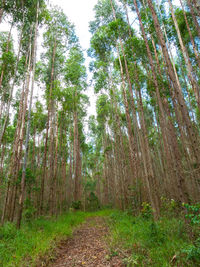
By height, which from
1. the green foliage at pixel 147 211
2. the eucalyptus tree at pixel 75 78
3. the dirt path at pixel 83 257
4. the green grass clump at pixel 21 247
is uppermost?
the eucalyptus tree at pixel 75 78

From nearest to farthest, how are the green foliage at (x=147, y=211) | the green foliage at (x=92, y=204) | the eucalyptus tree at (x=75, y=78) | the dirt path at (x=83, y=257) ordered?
the dirt path at (x=83, y=257), the green foliage at (x=147, y=211), the eucalyptus tree at (x=75, y=78), the green foliage at (x=92, y=204)

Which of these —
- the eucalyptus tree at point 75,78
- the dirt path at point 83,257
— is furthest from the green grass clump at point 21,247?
the eucalyptus tree at point 75,78

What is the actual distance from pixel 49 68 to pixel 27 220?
1007 centimetres

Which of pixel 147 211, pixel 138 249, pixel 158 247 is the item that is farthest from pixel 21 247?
pixel 147 211

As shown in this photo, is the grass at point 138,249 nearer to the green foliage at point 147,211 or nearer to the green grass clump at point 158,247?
the green grass clump at point 158,247

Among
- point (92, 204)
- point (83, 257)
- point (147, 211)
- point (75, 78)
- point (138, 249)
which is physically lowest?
point (83, 257)

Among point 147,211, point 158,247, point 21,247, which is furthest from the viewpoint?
point 147,211

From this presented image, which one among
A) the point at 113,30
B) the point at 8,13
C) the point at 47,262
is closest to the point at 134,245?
the point at 47,262

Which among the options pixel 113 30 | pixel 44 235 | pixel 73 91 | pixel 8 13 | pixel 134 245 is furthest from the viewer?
pixel 73 91

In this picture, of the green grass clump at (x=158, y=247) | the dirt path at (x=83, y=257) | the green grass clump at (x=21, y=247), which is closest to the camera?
the green grass clump at (x=158, y=247)

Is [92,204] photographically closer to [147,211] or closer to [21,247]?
[147,211]

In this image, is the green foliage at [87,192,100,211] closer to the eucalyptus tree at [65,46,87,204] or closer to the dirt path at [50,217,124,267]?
the eucalyptus tree at [65,46,87,204]

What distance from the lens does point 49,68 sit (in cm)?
1187

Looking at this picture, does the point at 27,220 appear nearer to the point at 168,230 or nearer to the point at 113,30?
the point at 168,230
